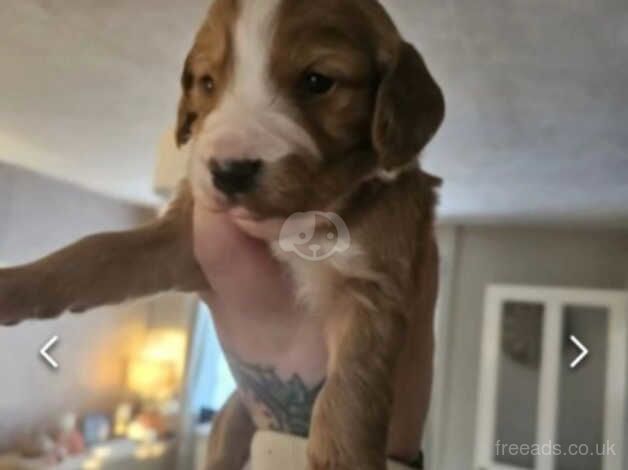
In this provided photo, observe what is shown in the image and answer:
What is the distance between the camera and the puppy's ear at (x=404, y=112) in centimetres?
30

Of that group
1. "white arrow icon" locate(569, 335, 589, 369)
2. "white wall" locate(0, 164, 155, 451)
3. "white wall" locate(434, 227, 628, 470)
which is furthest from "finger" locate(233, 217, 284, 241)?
"white arrow icon" locate(569, 335, 589, 369)

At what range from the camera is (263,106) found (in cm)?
30

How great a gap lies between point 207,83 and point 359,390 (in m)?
0.16

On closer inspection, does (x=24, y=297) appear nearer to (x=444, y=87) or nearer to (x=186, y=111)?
Result: (x=186, y=111)

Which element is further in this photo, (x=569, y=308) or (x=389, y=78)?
(x=569, y=308)

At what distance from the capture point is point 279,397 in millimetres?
389

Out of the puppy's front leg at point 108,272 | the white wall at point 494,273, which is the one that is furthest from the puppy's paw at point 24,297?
the white wall at point 494,273

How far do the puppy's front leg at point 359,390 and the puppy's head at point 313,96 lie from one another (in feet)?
0.20

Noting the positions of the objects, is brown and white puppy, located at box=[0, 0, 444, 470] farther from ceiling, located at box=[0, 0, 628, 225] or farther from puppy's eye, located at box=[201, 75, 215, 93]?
ceiling, located at box=[0, 0, 628, 225]

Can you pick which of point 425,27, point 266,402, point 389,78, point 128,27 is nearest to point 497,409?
point 425,27

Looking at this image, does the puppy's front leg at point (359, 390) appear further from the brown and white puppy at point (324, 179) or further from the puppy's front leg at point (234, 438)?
the puppy's front leg at point (234, 438)

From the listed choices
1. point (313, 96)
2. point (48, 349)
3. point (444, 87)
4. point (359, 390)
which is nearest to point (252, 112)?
point (313, 96)

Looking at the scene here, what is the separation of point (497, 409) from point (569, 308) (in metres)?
0.30

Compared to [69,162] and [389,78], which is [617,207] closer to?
[69,162]
